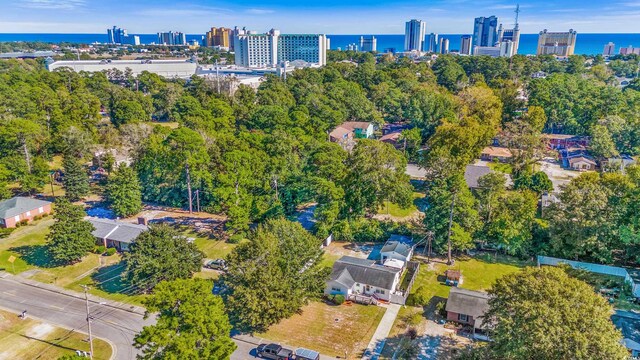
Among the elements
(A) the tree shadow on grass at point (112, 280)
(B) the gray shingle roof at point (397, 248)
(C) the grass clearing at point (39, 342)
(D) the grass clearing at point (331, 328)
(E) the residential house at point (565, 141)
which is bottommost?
(C) the grass clearing at point (39, 342)

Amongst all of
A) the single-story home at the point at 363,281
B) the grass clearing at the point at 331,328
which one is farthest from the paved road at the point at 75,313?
the single-story home at the point at 363,281

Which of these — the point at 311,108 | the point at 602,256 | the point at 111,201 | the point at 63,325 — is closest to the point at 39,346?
the point at 63,325

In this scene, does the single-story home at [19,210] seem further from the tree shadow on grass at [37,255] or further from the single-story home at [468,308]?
the single-story home at [468,308]

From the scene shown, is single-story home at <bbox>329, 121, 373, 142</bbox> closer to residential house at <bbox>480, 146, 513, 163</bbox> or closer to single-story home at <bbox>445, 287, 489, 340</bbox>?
residential house at <bbox>480, 146, 513, 163</bbox>

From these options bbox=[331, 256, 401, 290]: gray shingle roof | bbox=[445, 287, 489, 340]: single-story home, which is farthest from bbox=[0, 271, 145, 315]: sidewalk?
bbox=[445, 287, 489, 340]: single-story home

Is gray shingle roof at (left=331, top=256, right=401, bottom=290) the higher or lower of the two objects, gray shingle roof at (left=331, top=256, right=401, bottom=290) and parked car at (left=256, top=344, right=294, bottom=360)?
the higher

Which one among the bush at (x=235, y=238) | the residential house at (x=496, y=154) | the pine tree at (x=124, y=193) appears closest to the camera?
the bush at (x=235, y=238)
